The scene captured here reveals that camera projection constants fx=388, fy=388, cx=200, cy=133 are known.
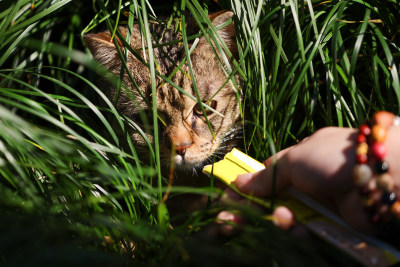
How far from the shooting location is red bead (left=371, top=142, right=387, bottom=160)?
2.17 feet

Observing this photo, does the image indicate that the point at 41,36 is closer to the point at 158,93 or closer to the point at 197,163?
the point at 158,93

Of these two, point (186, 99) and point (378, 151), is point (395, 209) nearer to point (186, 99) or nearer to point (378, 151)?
point (378, 151)

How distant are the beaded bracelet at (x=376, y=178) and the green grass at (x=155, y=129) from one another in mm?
129

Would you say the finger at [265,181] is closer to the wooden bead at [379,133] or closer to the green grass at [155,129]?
the green grass at [155,129]

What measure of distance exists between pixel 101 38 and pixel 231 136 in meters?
0.59

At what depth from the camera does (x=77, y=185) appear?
3.43 feet

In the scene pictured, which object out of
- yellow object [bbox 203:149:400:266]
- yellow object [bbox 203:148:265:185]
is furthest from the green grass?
yellow object [bbox 203:148:265:185]

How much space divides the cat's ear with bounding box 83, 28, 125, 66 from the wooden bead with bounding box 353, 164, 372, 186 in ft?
3.24

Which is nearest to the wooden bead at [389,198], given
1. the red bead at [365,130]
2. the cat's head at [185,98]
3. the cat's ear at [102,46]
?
the red bead at [365,130]

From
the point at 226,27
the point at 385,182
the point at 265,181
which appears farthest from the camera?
the point at 226,27

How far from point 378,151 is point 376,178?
0.05 m

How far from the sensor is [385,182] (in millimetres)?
655

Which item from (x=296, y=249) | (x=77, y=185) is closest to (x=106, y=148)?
(x=77, y=185)

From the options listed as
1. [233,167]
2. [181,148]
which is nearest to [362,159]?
[233,167]
